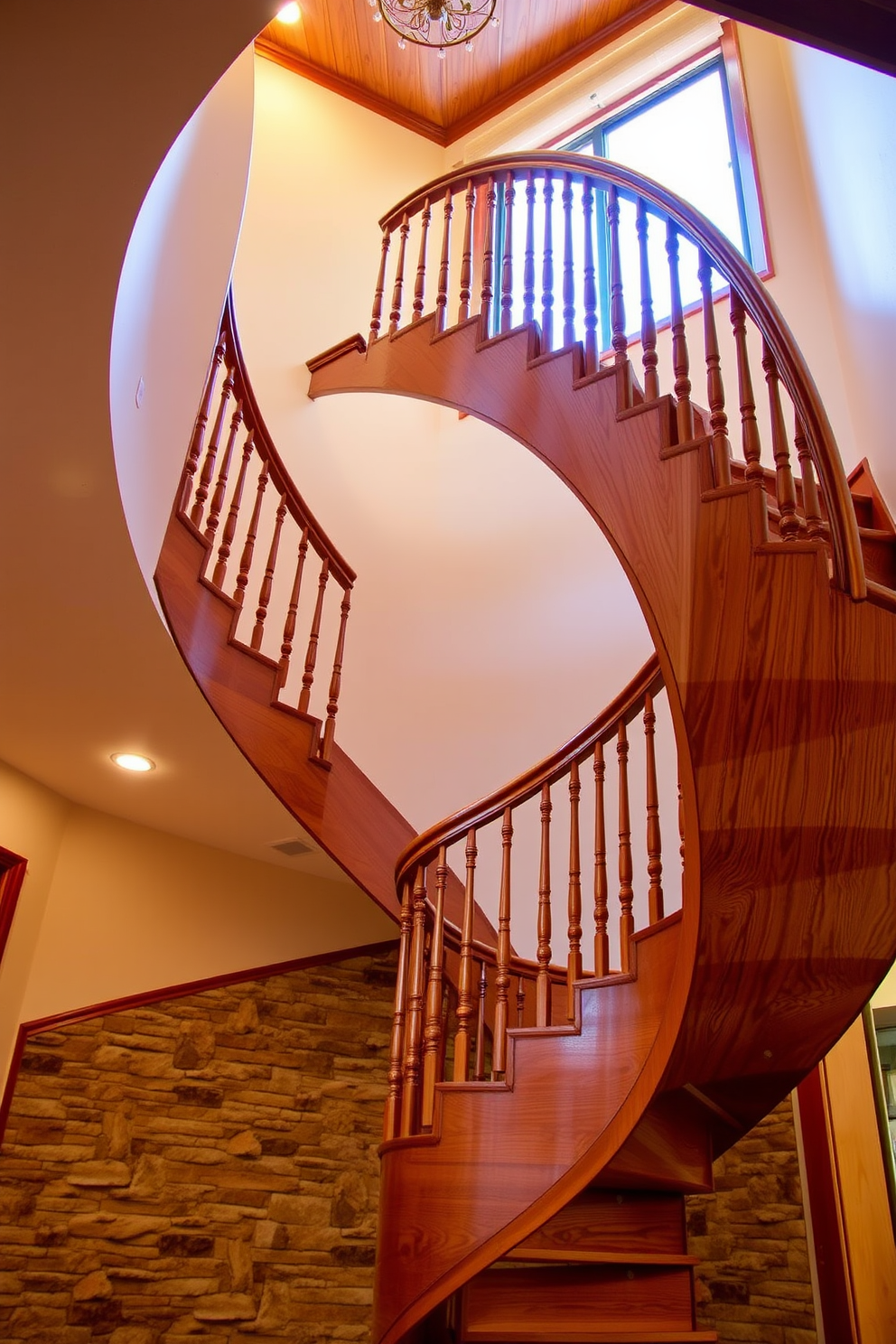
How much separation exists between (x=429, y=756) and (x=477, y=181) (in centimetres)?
257

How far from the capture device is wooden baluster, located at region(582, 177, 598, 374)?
2943 millimetres

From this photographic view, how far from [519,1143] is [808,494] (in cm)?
181

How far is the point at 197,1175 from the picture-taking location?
3789 millimetres

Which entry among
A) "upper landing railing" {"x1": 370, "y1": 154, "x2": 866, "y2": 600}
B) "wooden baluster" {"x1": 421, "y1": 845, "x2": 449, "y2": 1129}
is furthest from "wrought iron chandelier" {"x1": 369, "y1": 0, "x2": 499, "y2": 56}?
"wooden baluster" {"x1": 421, "y1": 845, "x2": 449, "y2": 1129}

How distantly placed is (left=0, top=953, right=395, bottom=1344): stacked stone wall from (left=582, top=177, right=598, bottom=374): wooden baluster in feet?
9.74

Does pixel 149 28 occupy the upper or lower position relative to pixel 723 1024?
upper

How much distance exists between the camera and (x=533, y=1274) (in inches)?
104

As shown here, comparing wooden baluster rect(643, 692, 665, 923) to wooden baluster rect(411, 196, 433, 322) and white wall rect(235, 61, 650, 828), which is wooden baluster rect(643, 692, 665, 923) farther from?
wooden baluster rect(411, 196, 433, 322)

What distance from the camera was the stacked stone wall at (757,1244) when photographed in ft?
10.7

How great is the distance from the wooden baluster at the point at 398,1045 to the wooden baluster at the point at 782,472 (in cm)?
163

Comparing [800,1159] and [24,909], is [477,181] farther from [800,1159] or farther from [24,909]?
[800,1159]

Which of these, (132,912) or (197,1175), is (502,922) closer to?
(197,1175)

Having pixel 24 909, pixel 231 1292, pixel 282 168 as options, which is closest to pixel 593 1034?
pixel 231 1292

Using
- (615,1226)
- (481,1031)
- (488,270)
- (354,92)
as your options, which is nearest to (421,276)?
(488,270)
